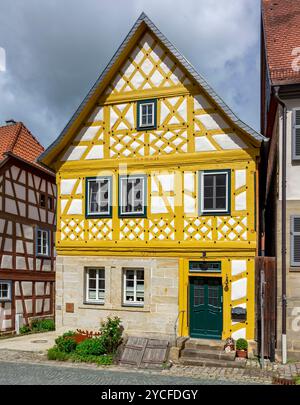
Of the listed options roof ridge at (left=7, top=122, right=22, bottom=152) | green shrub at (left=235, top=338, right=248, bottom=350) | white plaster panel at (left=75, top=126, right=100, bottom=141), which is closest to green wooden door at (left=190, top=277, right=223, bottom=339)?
green shrub at (left=235, top=338, right=248, bottom=350)

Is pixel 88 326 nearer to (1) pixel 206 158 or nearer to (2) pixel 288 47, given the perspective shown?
(1) pixel 206 158

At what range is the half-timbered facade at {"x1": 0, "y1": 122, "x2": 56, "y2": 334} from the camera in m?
20.6

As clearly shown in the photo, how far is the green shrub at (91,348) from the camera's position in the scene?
45.3 feet

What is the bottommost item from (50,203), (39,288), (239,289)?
(39,288)

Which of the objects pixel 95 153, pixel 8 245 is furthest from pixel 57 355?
pixel 8 245

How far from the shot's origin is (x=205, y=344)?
13.9 meters

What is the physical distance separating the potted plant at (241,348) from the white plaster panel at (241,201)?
403cm

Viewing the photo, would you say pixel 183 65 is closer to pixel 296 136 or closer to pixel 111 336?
pixel 296 136

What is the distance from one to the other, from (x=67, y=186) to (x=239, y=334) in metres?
7.87

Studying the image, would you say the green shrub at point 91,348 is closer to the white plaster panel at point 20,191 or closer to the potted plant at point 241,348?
the potted plant at point 241,348

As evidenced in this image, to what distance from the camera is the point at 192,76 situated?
1503 cm

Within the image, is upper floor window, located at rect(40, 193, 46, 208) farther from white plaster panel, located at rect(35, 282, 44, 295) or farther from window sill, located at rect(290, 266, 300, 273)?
window sill, located at rect(290, 266, 300, 273)

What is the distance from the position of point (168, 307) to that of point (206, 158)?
5033 mm

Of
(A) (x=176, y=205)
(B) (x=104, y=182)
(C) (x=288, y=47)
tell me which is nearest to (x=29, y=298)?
(B) (x=104, y=182)
